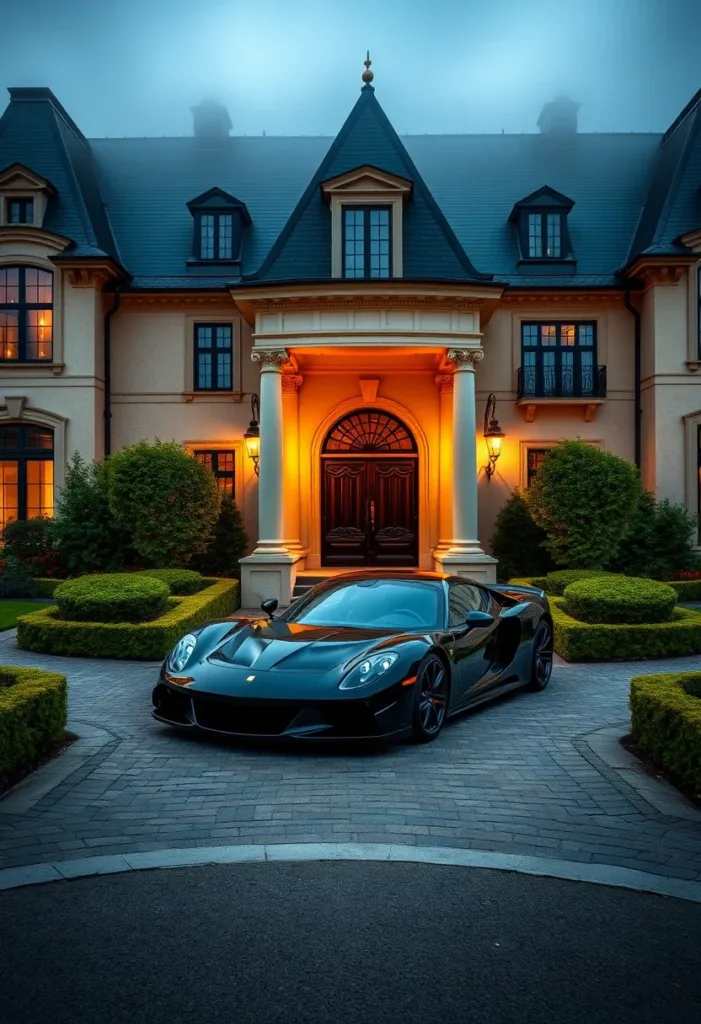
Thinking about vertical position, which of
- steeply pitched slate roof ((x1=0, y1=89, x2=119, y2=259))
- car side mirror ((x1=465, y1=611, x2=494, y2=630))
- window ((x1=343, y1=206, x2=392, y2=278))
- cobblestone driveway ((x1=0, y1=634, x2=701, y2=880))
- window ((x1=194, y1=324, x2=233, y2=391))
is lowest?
cobblestone driveway ((x1=0, y1=634, x2=701, y2=880))

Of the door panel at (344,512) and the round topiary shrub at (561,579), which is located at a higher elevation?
the door panel at (344,512)

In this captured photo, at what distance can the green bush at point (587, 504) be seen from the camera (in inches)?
627

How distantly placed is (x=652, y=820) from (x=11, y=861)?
334cm

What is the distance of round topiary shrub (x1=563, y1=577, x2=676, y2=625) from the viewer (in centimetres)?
1066

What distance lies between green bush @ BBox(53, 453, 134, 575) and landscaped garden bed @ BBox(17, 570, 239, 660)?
15.1 feet

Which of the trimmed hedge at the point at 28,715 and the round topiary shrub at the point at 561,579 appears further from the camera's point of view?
the round topiary shrub at the point at 561,579

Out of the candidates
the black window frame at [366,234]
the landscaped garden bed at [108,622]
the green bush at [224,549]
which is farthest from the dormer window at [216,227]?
the landscaped garden bed at [108,622]

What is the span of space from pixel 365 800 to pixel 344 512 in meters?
14.8

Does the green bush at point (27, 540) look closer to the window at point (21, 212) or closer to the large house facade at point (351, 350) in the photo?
the large house facade at point (351, 350)

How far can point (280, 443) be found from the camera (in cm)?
1656

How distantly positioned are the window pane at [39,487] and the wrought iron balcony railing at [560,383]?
10893 millimetres

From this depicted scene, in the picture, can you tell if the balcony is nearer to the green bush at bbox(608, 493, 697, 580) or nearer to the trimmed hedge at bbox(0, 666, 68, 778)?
the green bush at bbox(608, 493, 697, 580)

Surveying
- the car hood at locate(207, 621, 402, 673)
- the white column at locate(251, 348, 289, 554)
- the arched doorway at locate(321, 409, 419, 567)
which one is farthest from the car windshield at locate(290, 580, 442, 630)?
the arched doorway at locate(321, 409, 419, 567)

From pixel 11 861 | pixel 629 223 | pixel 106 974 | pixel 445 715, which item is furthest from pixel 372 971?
pixel 629 223
